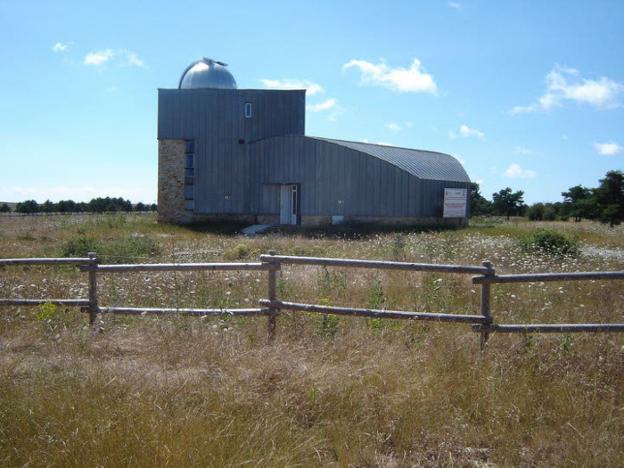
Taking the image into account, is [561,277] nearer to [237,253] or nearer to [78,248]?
[237,253]

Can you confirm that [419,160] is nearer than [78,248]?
No

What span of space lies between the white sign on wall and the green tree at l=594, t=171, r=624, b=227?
17.4 meters

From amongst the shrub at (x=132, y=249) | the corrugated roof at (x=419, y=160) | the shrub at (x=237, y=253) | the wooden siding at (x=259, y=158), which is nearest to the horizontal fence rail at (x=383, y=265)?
the shrub at (x=132, y=249)

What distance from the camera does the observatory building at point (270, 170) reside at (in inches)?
1350

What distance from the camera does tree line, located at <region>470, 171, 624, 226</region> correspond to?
4962cm

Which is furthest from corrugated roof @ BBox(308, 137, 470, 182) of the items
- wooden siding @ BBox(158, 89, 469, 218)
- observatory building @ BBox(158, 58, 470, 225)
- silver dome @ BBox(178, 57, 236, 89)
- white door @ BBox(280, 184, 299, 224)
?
silver dome @ BBox(178, 57, 236, 89)

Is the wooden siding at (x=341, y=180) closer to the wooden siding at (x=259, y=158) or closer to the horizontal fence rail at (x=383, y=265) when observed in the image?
the wooden siding at (x=259, y=158)

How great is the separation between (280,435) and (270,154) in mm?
32076

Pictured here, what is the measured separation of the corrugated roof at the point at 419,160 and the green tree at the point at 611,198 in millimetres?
15171

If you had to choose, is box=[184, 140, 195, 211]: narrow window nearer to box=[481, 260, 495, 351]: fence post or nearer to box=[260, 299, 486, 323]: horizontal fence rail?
box=[260, 299, 486, 323]: horizontal fence rail

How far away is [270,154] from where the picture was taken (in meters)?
35.9

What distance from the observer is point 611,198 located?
51.1 m

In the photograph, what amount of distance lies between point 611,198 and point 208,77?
119 ft

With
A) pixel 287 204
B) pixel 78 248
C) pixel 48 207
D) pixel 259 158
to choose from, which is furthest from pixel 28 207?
A: pixel 78 248
